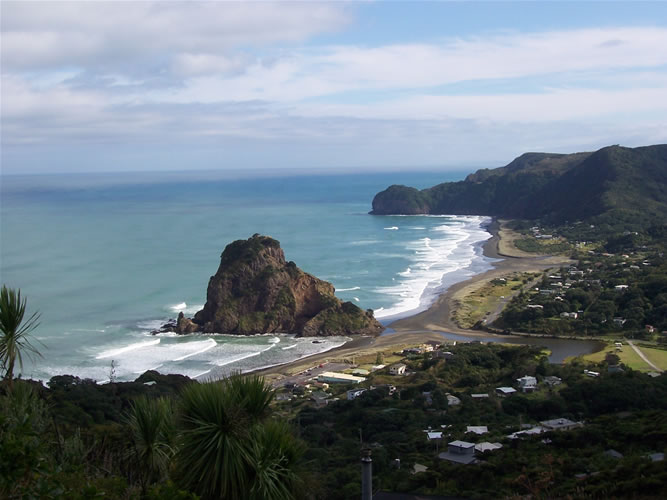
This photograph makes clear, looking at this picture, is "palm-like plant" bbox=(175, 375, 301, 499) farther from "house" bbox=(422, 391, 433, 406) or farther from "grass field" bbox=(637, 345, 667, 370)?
"grass field" bbox=(637, 345, 667, 370)

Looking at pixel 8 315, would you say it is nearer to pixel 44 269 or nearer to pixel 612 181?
pixel 44 269

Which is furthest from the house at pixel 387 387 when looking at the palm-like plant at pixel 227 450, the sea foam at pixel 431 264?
the palm-like plant at pixel 227 450

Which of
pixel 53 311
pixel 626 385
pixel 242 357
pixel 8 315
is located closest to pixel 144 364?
pixel 242 357

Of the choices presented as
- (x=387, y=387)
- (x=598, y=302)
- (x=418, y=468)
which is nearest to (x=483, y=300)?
(x=598, y=302)

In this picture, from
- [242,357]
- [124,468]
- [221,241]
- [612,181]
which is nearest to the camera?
[124,468]

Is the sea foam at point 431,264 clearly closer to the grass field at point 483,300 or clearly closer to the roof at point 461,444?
the grass field at point 483,300

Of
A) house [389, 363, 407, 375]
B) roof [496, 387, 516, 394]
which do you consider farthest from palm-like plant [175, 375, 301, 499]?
house [389, 363, 407, 375]
